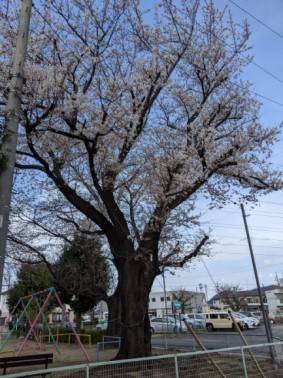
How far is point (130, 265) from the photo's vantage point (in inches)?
506

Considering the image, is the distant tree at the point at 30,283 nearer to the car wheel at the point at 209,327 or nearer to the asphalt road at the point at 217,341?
the asphalt road at the point at 217,341

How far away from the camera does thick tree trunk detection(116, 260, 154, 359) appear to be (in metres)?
12.2

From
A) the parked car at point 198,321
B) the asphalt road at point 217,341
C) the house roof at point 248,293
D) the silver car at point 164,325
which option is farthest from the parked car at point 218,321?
the house roof at point 248,293

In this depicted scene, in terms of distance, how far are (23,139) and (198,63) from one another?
6.14m

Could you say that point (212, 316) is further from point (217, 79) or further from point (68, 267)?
point (217, 79)

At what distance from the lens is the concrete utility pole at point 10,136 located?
195 inches

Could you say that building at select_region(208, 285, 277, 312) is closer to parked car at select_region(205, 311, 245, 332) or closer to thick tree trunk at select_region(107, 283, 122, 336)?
parked car at select_region(205, 311, 245, 332)

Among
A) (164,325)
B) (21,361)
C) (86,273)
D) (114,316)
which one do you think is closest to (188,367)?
(21,361)

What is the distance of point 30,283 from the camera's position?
40.5 m

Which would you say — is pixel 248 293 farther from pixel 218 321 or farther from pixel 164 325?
pixel 164 325

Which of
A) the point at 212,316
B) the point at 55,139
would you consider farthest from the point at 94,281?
the point at 212,316

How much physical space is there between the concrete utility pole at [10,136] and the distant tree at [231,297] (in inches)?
2771

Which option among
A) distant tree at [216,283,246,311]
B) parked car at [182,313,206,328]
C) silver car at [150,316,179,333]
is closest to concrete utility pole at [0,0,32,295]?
silver car at [150,316,179,333]

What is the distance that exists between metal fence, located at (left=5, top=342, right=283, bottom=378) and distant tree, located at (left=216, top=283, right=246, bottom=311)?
62.9m
